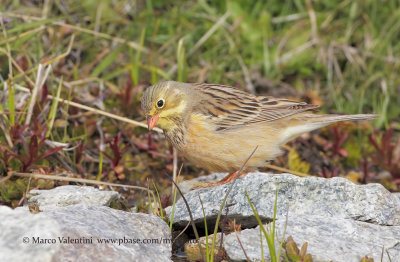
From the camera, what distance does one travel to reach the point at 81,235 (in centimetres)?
361

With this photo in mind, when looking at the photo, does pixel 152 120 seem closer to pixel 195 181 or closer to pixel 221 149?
pixel 221 149

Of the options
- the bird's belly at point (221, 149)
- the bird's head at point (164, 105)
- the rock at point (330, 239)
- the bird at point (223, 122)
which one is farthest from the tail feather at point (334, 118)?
the rock at point (330, 239)

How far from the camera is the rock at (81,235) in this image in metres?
3.34

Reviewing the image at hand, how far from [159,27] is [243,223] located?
15.2 feet

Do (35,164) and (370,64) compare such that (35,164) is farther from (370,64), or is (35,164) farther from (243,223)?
(370,64)

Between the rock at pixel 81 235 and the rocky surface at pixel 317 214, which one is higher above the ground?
the rocky surface at pixel 317 214

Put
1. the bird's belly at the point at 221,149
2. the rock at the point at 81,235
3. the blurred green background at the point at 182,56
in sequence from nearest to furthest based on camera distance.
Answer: the rock at the point at 81,235 → the bird's belly at the point at 221,149 → the blurred green background at the point at 182,56

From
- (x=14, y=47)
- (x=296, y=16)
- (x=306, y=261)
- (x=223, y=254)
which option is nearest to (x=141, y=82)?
(x=14, y=47)

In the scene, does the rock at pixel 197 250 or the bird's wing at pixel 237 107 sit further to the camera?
the bird's wing at pixel 237 107

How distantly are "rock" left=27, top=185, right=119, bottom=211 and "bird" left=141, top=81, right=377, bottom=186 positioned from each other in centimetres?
84

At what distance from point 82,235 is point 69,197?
1.07m

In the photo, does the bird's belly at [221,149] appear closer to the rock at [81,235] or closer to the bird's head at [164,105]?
the bird's head at [164,105]

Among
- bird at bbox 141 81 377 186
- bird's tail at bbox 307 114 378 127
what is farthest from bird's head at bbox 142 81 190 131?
bird's tail at bbox 307 114 378 127

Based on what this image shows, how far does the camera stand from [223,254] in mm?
4023
